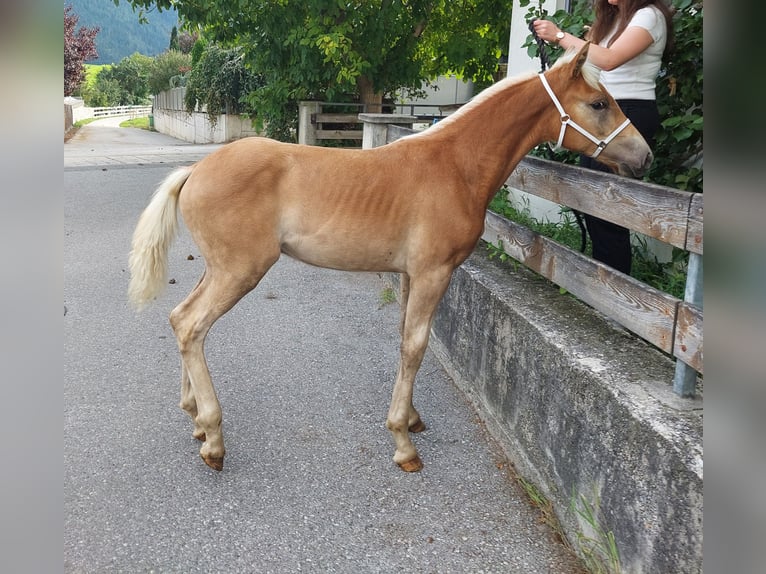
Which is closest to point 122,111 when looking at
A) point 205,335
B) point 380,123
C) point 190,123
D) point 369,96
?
point 190,123

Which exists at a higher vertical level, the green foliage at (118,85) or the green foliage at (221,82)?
the green foliage at (118,85)

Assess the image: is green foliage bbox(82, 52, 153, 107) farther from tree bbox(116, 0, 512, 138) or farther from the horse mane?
the horse mane

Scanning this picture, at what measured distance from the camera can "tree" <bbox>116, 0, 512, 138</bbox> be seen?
380 inches

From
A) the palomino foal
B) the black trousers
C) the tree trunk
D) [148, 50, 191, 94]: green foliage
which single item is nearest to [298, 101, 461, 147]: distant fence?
the tree trunk

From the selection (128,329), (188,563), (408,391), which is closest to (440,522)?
(408,391)

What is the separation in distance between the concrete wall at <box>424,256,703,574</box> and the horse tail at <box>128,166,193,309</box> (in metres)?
1.75

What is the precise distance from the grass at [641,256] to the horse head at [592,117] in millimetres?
704

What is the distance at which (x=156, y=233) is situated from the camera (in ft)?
10.2

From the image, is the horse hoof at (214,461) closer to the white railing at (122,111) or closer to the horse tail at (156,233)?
the horse tail at (156,233)

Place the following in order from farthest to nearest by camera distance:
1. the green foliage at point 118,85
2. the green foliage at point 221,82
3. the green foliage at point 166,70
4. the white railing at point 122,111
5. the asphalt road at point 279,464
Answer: the green foliage at point 118,85 < the white railing at point 122,111 < the green foliage at point 166,70 < the green foliage at point 221,82 < the asphalt road at point 279,464

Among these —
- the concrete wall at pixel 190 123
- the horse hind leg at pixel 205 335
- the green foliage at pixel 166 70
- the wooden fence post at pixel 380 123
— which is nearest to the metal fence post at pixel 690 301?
the horse hind leg at pixel 205 335

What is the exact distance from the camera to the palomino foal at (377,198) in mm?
2920

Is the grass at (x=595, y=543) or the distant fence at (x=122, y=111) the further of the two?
the distant fence at (x=122, y=111)

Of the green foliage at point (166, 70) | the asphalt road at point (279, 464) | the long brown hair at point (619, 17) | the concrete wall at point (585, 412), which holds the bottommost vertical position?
the asphalt road at point (279, 464)
